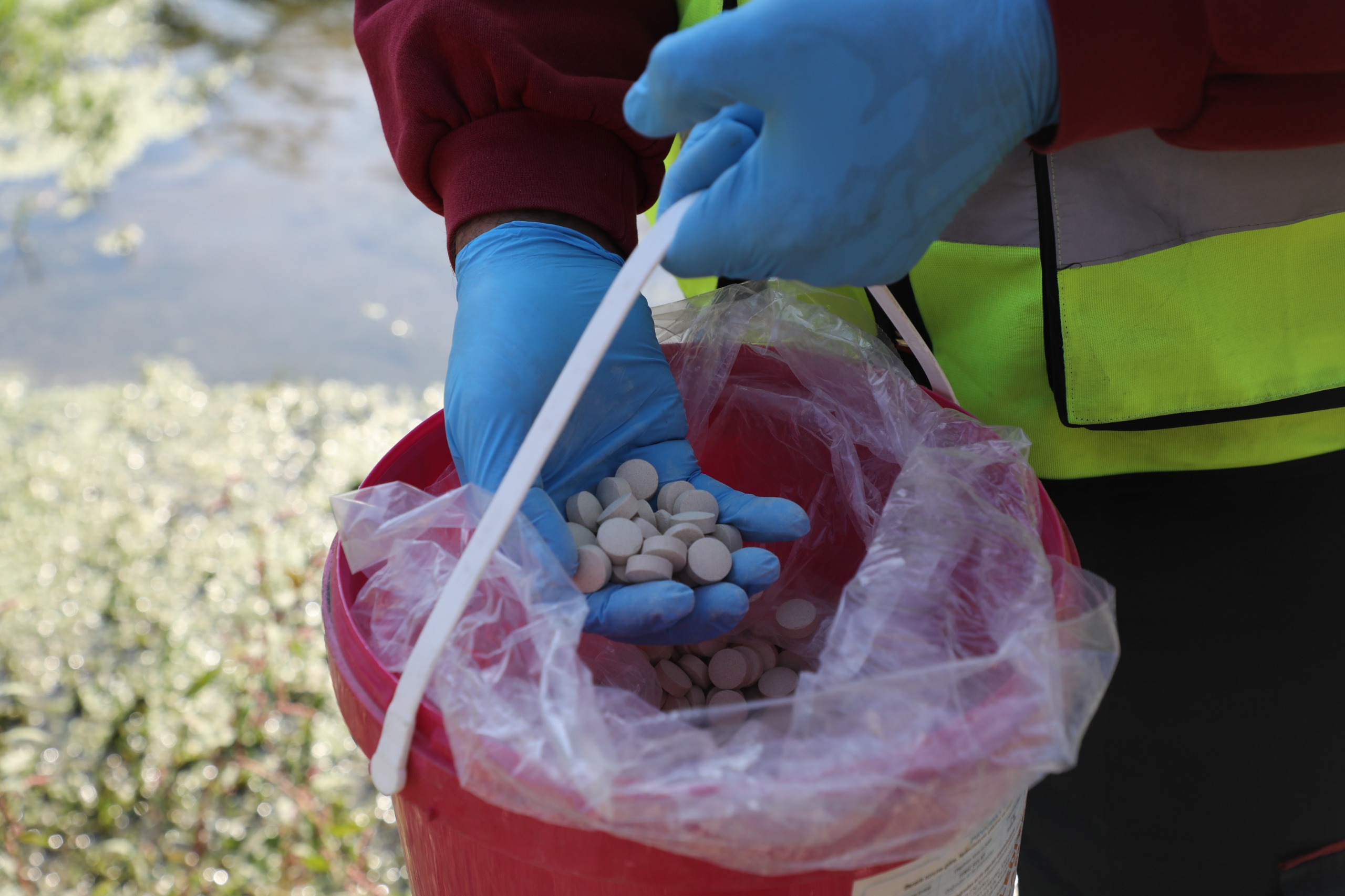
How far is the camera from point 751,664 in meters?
0.89

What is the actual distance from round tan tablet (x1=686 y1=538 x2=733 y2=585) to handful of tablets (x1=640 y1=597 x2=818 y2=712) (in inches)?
5.3

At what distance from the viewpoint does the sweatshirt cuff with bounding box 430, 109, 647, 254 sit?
886 mm

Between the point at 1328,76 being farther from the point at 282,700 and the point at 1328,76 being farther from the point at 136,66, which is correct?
the point at 136,66

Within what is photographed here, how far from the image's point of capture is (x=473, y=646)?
25.0 inches

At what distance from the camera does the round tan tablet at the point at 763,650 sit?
93 cm

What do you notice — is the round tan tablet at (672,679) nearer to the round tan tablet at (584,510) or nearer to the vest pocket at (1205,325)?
the round tan tablet at (584,510)

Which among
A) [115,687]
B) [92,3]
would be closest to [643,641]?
[115,687]

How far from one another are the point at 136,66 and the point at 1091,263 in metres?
3.88

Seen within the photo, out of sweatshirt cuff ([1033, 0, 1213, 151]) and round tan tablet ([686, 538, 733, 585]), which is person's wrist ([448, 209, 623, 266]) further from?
sweatshirt cuff ([1033, 0, 1213, 151])

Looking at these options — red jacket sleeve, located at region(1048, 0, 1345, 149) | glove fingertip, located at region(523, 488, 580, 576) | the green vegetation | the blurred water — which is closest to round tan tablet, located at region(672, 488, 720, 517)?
glove fingertip, located at region(523, 488, 580, 576)

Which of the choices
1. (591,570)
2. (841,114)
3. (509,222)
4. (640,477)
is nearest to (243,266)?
(509,222)

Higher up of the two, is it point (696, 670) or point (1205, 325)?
point (1205, 325)

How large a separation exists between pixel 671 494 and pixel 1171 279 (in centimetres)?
42

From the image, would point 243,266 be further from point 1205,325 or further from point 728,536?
point 1205,325
